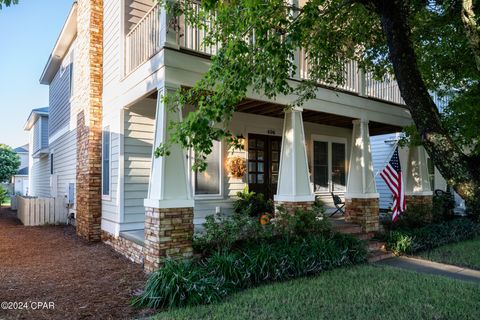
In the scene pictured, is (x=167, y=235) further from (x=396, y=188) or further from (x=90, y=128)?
(x=396, y=188)

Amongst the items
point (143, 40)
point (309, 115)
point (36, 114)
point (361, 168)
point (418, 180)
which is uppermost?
point (36, 114)

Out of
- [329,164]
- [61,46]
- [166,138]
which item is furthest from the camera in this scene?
[61,46]

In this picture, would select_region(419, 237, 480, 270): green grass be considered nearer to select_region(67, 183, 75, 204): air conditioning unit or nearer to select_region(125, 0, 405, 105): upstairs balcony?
select_region(125, 0, 405, 105): upstairs balcony

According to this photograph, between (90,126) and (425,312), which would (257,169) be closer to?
(90,126)

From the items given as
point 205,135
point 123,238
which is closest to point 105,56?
point 123,238

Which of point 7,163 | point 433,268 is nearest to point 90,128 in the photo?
point 433,268

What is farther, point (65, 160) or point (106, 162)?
point (65, 160)

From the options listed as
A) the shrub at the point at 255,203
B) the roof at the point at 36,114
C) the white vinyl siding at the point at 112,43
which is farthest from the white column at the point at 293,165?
the roof at the point at 36,114

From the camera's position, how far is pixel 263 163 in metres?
9.14

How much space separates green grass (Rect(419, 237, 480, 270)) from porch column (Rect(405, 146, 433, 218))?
1.70m

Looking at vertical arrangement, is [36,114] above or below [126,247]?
above

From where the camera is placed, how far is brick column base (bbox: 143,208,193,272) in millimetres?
5035

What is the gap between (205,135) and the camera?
11.6 feet

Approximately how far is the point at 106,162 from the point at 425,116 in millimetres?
6741
